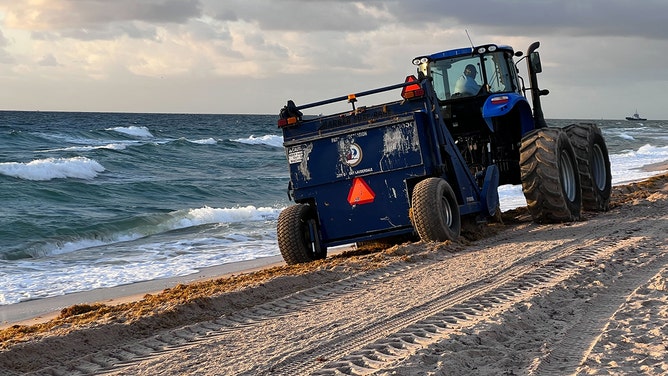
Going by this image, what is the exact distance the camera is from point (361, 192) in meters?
9.64

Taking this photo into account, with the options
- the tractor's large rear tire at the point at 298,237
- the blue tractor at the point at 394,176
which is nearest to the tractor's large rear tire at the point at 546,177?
the blue tractor at the point at 394,176

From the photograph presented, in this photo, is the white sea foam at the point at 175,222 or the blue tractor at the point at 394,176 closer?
the blue tractor at the point at 394,176

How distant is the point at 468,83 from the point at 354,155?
8.95 ft

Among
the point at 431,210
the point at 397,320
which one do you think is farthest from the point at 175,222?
the point at 397,320

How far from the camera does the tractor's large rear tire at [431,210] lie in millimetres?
9156

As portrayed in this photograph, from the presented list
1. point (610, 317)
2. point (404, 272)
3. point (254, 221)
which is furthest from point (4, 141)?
point (610, 317)

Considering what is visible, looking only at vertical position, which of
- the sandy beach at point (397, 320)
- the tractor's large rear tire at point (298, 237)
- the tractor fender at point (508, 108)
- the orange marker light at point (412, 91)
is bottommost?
the sandy beach at point (397, 320)

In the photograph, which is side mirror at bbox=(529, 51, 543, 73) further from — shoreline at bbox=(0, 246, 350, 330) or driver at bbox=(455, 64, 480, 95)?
shoreline at bbox=(0, 246, 350, 330)

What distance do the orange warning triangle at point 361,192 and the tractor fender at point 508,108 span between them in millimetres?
2003

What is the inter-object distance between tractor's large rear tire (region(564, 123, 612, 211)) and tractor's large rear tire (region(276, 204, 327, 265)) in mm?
4117

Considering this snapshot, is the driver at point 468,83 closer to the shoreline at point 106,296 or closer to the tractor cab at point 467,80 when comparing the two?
the tractor cab at point 467,80

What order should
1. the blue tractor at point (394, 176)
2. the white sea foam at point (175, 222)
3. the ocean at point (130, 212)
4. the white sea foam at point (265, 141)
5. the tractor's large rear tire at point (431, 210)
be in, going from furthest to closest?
1. the white sea foam at point (265, 141)
2. the white sea foam at point (175, 222)
3. the ocean at point (130, 212)
4. the blue tractor at point (394, 176)
5. the tractor's large rear tire at point (431, 210)

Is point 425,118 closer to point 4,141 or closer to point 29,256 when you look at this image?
point 29,256

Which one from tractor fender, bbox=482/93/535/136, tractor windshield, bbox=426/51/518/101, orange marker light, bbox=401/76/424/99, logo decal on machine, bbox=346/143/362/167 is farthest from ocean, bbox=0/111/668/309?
tractor fender, bbox=482/93/535/136
